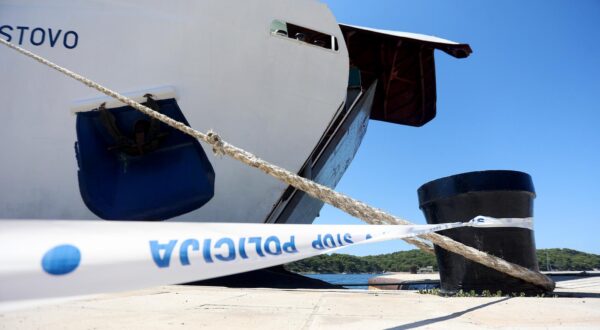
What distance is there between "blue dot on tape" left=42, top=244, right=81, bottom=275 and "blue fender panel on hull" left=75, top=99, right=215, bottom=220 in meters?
4.66

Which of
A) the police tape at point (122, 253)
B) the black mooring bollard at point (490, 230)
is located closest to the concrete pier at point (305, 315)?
the police tape at point (122, 253)

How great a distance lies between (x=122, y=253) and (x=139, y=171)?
4.85m

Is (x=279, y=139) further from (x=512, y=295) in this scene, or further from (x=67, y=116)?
(x=512, y=295)

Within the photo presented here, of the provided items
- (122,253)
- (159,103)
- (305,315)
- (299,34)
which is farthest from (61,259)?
(299,34)

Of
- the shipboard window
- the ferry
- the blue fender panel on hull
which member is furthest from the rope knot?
the shipboard window

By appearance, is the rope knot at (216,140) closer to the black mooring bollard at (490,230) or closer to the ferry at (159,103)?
the black mooring bollard at (490,230)

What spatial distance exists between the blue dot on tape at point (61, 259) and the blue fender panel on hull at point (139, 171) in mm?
4657

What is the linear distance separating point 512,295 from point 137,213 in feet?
16.6

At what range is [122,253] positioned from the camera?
1156 millimetres

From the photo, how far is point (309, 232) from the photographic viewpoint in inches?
64.4

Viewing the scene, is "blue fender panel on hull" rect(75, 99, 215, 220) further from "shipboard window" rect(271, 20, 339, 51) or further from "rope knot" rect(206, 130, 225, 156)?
"rope knot" rect(206, 130, 225, 156)

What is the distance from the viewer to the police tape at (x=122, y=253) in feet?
3.34

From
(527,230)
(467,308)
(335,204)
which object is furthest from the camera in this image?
(527,230)

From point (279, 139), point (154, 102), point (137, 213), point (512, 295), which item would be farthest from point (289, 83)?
point (512, 295)
